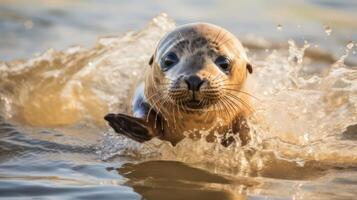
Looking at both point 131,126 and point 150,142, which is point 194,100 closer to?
point 131,126

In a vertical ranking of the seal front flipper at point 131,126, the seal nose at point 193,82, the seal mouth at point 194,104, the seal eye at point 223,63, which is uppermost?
the seal eye at point 223,63

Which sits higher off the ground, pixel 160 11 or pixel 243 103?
pixel 160 11

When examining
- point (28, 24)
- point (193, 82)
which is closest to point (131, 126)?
point (193, 82)

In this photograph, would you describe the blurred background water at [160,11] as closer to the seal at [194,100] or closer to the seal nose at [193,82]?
the seal at [194,100]

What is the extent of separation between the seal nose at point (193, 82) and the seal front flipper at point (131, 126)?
48 centimetres

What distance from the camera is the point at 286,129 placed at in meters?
5.83

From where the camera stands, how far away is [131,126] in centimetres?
508

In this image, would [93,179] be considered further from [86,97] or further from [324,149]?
[86,97]

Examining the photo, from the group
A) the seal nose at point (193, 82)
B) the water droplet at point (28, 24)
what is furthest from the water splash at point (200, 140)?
the water droplet at point (28, 24)

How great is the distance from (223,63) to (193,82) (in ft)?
1.71

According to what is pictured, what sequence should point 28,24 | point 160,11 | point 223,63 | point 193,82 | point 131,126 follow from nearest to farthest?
point 193,82
point 131,126
point 223,63
point 28,24
point 160,11

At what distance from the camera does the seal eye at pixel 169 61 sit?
5.17m

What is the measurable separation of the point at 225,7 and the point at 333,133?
5920 mm

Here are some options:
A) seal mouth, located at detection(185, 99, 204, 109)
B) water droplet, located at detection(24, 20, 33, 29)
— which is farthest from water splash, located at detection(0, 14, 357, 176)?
water droplet, located at detection(24, 20, 33, 29)
